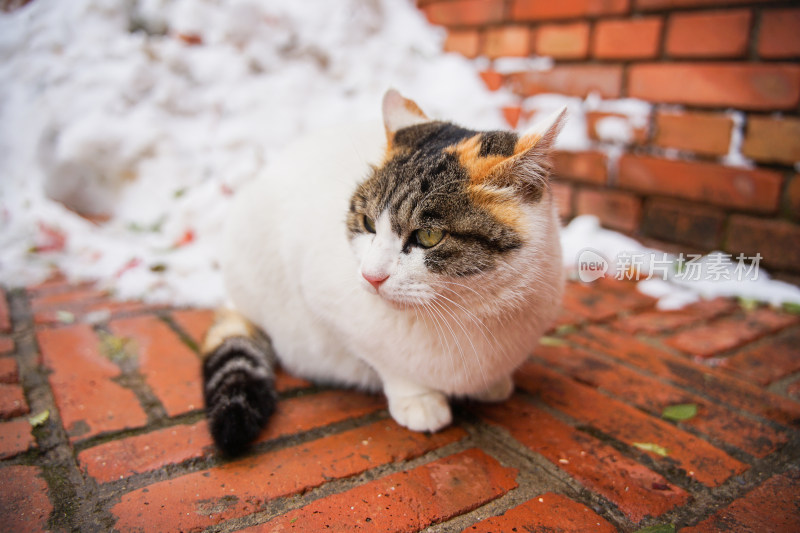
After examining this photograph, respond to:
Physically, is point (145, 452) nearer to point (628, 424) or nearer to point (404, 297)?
point (404, 297)

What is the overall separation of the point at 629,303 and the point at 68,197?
276 centimetres

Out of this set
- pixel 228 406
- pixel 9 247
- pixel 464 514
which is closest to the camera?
pixel 464 514

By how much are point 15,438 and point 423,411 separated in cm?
94

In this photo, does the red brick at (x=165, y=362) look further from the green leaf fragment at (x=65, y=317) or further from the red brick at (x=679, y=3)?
the red brick at (x=679, y=3)

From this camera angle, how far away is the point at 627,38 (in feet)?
7.97

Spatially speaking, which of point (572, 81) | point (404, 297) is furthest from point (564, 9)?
point (404, 297)

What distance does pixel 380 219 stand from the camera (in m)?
1.12

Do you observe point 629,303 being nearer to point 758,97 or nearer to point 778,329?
point 778,329

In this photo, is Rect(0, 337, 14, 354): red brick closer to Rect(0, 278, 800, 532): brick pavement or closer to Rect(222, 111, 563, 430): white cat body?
Rect(0, 278, 800, 532): brick pavement

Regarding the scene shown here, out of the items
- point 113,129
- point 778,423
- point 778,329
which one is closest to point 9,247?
point 113,129

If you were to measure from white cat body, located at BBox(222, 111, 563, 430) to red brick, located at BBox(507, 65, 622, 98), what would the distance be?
1507 millimetres

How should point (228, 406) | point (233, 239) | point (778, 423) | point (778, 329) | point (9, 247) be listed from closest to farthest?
1. point (228, 406)
2. point (778, 423)
3. point (233, 239)
4. point (778, 329)
5. point (9, 247)

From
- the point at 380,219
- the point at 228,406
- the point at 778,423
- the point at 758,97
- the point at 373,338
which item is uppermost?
the point at 758,97

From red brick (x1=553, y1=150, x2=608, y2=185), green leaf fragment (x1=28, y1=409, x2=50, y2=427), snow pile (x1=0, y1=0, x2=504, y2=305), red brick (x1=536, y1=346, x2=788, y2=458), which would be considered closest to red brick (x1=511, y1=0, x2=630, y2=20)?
snow pile (x1=0, y1=0, x2=504, y2=305)
